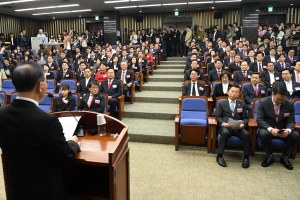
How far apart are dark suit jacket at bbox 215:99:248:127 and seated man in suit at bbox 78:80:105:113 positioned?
175cm

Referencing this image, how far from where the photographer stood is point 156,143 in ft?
12.4

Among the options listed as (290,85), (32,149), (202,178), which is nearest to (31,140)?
(32,149)

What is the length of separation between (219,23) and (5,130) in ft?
41.7

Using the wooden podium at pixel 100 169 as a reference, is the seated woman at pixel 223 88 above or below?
above

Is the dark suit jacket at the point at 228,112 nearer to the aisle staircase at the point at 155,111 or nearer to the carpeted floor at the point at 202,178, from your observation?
the carpeted floor at the point at 202,178

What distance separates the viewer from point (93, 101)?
382cm

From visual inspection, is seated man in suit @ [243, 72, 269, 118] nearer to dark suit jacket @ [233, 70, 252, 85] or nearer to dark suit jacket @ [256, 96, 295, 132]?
dark suit jacket @ [233, 70, 252, 85]

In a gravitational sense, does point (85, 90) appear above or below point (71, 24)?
below

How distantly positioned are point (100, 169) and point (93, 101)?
2411mm

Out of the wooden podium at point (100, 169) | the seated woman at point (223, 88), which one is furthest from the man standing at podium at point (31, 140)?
the seated woman at point (223, 88)

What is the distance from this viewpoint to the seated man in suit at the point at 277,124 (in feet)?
9.81

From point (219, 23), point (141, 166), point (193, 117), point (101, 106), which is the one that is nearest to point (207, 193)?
point (141, 166)

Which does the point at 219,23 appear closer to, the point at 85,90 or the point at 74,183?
the point at 85,90

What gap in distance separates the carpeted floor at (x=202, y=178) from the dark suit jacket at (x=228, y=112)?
492 millimetres
